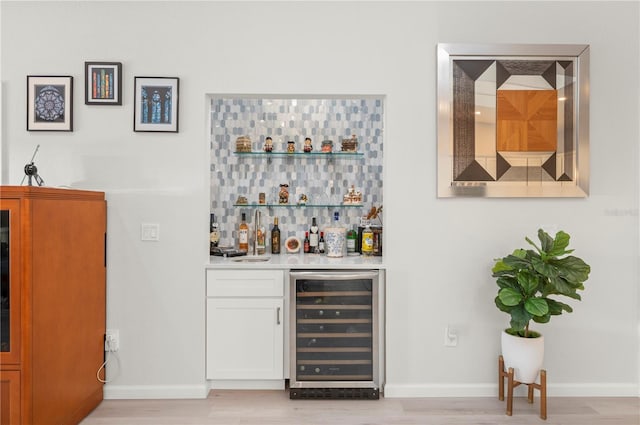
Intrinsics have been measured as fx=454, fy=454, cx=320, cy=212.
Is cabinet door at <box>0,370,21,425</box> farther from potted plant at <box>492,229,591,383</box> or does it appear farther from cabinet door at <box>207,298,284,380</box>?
potted plant at <box>492,229,591,383</box>

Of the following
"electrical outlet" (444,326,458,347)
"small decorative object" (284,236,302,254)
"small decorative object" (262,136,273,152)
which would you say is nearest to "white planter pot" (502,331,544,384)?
"electrical outlet" (444,326,458,347)

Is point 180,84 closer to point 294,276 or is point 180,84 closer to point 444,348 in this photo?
point 294,276

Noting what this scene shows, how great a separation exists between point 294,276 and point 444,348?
1.06m

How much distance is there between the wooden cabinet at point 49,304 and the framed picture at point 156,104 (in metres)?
0.55

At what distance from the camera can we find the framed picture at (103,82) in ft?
9.22

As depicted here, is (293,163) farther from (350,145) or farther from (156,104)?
(156,104)

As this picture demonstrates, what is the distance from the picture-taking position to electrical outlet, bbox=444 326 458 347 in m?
2.87

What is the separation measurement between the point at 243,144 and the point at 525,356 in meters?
2.32

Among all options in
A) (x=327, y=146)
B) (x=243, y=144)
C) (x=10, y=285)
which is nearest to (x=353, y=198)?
(x=327, y=146)

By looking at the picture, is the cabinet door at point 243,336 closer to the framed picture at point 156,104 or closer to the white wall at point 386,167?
the white wall at point 386,167

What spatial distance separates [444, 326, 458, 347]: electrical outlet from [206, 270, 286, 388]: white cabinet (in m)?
1.03

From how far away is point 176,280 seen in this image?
2.86 m

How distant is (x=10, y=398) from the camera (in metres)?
2.07

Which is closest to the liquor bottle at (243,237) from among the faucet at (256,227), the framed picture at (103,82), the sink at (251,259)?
the faucet at (256,227)
